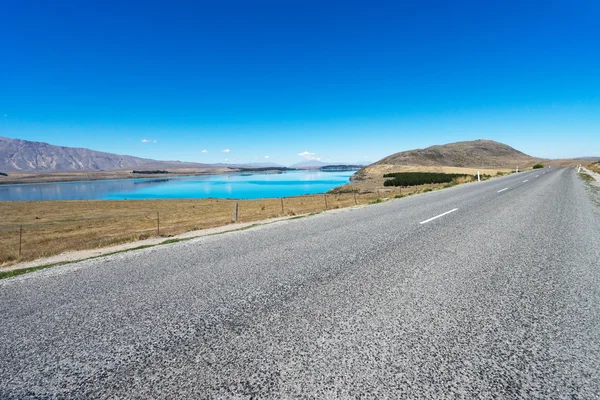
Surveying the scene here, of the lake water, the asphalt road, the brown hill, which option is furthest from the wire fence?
the brown hill

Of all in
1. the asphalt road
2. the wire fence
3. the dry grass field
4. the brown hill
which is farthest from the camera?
the brown hill

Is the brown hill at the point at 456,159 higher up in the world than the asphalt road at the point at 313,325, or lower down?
higher up

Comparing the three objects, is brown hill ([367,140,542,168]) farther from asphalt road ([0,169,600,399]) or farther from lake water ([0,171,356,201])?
asphalt road ([0,169,600,399])

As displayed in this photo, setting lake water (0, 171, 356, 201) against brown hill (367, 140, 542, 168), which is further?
brown hill (367, 140, 542, 168)

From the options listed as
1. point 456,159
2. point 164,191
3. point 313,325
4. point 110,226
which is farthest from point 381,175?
point 313,325

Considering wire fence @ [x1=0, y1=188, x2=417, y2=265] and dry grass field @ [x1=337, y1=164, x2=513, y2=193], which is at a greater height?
dry grass field @ [x1=337, y1=164, x2=513, y2=193]

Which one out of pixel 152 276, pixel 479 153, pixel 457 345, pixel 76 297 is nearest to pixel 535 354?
pixel 457 345

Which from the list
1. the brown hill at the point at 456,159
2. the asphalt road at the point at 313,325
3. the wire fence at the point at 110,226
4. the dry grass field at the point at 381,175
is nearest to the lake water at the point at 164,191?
the dry grass field at the point at 381,175

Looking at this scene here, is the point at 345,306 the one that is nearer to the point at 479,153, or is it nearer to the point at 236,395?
the point at 236,395

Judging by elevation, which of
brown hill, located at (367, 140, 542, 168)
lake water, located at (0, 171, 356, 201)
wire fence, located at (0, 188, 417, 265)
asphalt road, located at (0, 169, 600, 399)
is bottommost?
lake water, located at (0, 171, 356, 201)

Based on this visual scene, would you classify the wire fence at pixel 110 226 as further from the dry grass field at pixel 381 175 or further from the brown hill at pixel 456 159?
the brown hill at pixel 456 159

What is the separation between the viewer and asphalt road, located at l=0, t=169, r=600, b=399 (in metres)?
2.28

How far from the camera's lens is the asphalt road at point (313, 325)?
2283 millimetres

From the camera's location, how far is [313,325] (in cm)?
314
